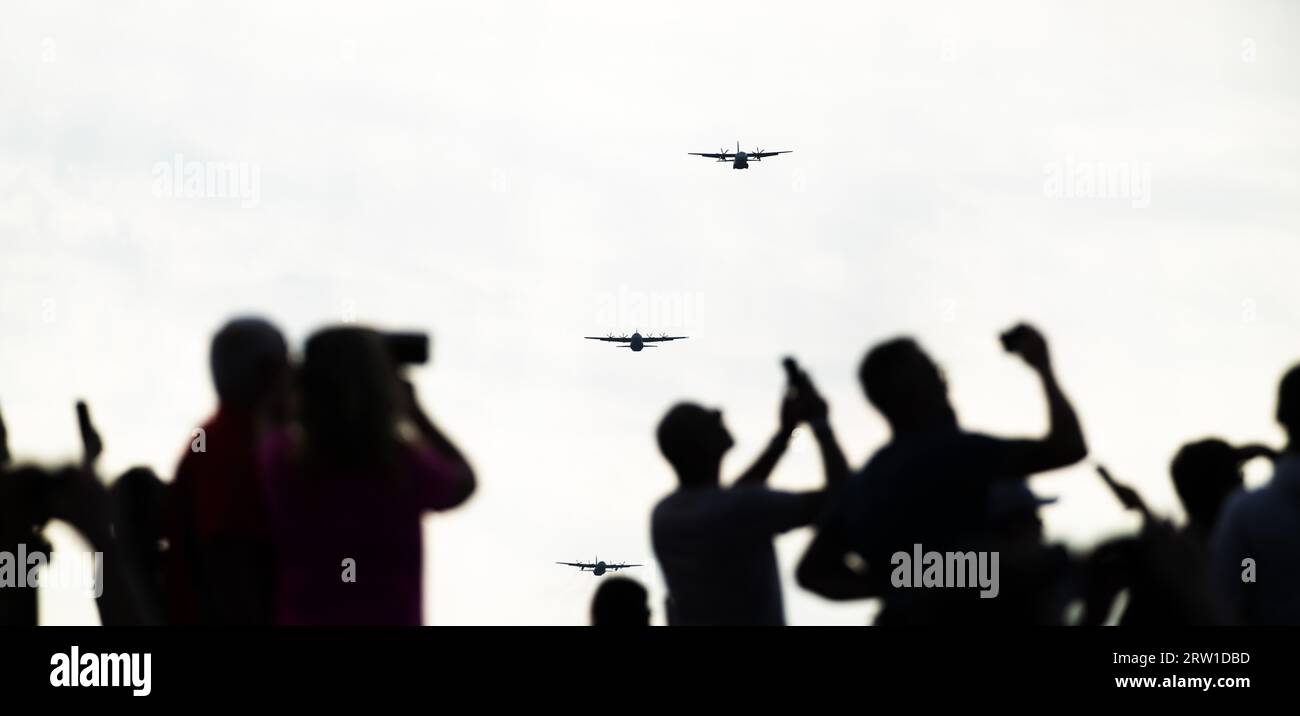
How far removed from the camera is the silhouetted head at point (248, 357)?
21.7 ft

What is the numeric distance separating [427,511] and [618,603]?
2071 millimetres

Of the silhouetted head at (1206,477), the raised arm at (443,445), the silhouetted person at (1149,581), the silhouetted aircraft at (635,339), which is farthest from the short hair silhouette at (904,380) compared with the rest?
the silhouetted aircraft at (635,339)

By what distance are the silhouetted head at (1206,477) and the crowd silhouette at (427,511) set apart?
0.60 feet

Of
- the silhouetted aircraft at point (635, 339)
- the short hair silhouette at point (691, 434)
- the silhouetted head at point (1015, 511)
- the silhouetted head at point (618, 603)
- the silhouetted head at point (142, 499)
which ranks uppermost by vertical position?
the silhouetted aircraft at point (635, 339)

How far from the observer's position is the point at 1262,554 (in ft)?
20.8

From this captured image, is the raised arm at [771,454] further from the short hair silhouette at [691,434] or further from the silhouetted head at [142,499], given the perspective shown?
the silhouetted head at [142,499]

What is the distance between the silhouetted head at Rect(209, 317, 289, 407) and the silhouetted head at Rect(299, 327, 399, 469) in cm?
78

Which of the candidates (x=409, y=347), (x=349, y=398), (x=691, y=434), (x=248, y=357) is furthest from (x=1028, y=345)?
(x=248, y=357)

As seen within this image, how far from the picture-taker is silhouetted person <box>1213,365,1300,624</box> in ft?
20.8

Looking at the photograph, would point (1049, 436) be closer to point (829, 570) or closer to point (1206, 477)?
point (829, 570)
